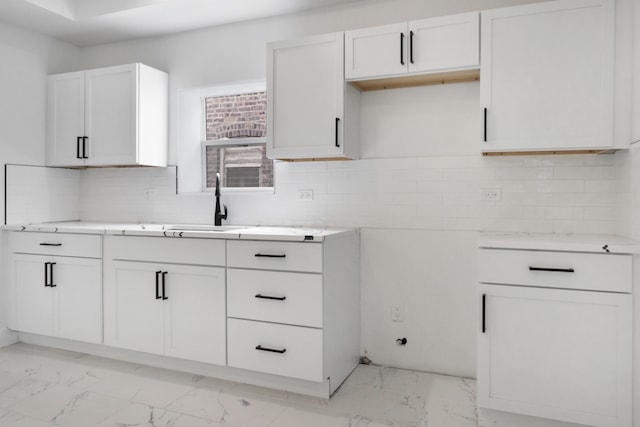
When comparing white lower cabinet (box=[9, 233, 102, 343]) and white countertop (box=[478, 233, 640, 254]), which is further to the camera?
white lower cabinet (box=[9, 233, 102, 343])

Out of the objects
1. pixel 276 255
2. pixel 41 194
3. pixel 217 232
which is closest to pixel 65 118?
pixel 41 194

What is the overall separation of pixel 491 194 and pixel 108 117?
2.82 metres

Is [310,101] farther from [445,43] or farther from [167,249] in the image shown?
[167,249]

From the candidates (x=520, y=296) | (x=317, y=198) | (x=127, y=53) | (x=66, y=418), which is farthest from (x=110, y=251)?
(x=520, y=296)

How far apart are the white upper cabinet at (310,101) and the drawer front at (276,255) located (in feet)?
1.98

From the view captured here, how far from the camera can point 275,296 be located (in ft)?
8.31

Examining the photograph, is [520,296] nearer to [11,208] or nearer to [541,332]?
[541,332]

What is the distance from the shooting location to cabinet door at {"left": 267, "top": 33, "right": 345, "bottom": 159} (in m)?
2.71

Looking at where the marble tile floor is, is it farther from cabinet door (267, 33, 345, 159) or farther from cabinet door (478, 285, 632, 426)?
cabinet door (267, 33, 345, 159)

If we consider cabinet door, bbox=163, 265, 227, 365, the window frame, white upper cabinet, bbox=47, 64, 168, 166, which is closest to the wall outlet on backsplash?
white upper cabinet, bbox=47, 64, 168, 166

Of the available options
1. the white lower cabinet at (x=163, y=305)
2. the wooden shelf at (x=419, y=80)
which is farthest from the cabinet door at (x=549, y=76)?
the white lower cabinet at (x=163, y=305)

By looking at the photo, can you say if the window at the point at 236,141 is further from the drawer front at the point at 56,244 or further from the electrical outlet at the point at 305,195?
the drawer front at the point at 56,244

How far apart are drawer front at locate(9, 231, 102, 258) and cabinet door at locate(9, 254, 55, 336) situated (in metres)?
0.06

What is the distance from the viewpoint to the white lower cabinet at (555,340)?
1993 mm
